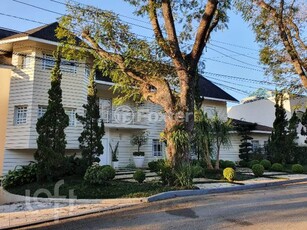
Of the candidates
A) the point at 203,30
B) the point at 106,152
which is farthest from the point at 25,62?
the point at 203,30

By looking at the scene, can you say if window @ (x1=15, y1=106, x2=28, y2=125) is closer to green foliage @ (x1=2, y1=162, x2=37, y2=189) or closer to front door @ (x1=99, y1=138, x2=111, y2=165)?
green foliage @ (x1=2, y1=162, x2=37, y2=189)

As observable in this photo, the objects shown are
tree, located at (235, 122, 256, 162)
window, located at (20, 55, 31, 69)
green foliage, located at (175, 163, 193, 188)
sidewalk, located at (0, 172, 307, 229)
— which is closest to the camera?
sidewalk, located at (0, 172, 307, 229)

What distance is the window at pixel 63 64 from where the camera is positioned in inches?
651

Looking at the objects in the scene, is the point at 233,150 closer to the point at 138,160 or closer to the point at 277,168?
the point at 277,168

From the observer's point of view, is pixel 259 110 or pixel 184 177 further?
pixel 259 110

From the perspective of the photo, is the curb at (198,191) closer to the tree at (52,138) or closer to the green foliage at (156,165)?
the green foliage at (156,165)

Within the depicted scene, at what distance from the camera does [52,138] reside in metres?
12.8

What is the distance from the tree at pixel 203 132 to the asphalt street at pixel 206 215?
21.0 ft

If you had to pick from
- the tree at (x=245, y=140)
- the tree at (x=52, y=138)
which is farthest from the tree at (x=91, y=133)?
the tree at (x=245, y=140)

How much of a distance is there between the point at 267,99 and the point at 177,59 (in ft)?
86.3

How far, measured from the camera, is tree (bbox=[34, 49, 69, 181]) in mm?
12406

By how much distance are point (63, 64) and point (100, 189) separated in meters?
9.23

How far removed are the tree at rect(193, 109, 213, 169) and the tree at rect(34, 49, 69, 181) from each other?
659 cm

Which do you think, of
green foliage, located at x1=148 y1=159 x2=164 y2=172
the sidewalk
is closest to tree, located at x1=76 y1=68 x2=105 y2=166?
green foliage, located at x1=148 y1=159 x2=164 y2=172
